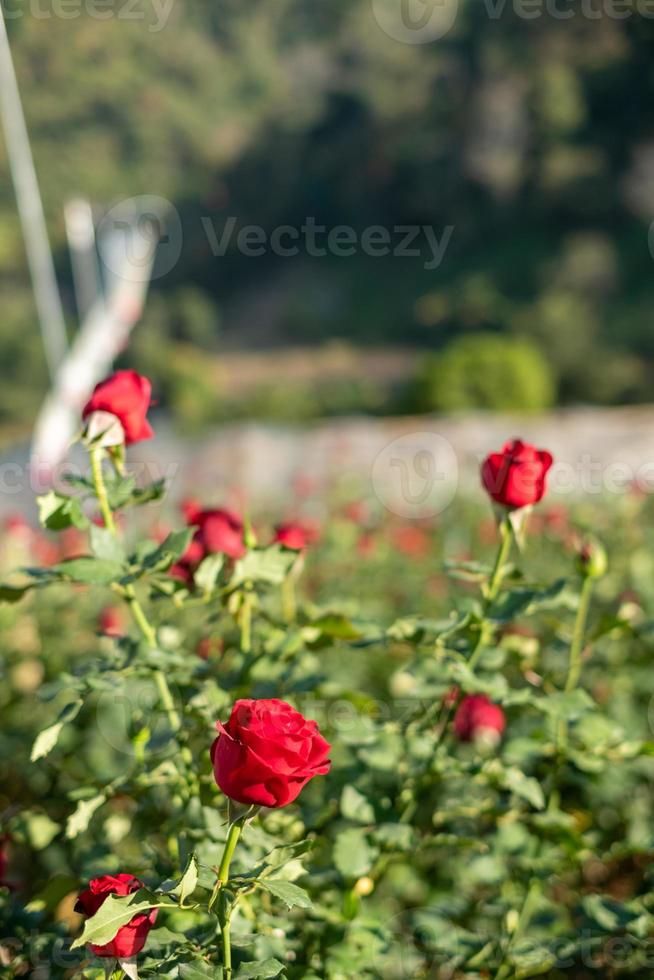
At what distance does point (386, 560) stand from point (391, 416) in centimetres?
545

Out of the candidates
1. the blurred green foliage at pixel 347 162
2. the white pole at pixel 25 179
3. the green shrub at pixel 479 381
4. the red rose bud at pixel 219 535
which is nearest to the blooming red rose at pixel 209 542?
the red rose bud at pixel 219 535

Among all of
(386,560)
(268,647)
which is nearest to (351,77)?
(386,560)

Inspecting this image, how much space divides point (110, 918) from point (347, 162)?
1706 cm

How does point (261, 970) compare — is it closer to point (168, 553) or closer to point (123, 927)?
point (123, 927)

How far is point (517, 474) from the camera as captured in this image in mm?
709

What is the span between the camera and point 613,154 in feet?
45.0

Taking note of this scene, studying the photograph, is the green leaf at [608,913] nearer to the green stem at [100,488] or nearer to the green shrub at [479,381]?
the green stem at [100,488]
